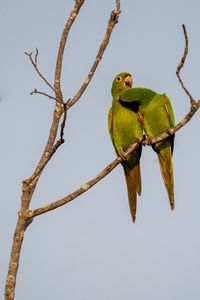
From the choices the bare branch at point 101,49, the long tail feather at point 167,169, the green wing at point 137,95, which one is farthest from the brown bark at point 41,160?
the long tail feather at point 167,169

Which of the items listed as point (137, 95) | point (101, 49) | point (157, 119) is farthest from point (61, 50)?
point (157, 119)

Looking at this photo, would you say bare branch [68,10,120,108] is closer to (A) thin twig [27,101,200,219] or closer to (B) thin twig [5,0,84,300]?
(B) thin twig [5,0,84,300]

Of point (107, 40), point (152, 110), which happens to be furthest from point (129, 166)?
point (107, 40)

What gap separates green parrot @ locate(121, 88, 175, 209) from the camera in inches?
264

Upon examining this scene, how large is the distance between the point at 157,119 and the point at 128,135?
502mm

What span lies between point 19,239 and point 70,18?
2376mm

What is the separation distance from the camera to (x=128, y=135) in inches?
274

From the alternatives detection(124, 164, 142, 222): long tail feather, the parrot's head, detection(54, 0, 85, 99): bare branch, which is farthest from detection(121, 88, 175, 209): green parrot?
detection(54, 0, 85, 99): bare branch

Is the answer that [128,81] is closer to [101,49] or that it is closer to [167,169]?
[167,169]

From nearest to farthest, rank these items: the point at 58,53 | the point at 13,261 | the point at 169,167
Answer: the point at 13,261 < the point at 58,53 < the point at 169,167

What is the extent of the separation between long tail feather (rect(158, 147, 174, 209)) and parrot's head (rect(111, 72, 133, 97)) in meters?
1.31

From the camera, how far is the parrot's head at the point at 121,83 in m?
7.49

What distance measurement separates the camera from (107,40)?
16.4 ft

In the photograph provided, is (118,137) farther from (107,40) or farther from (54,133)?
(54,133)
